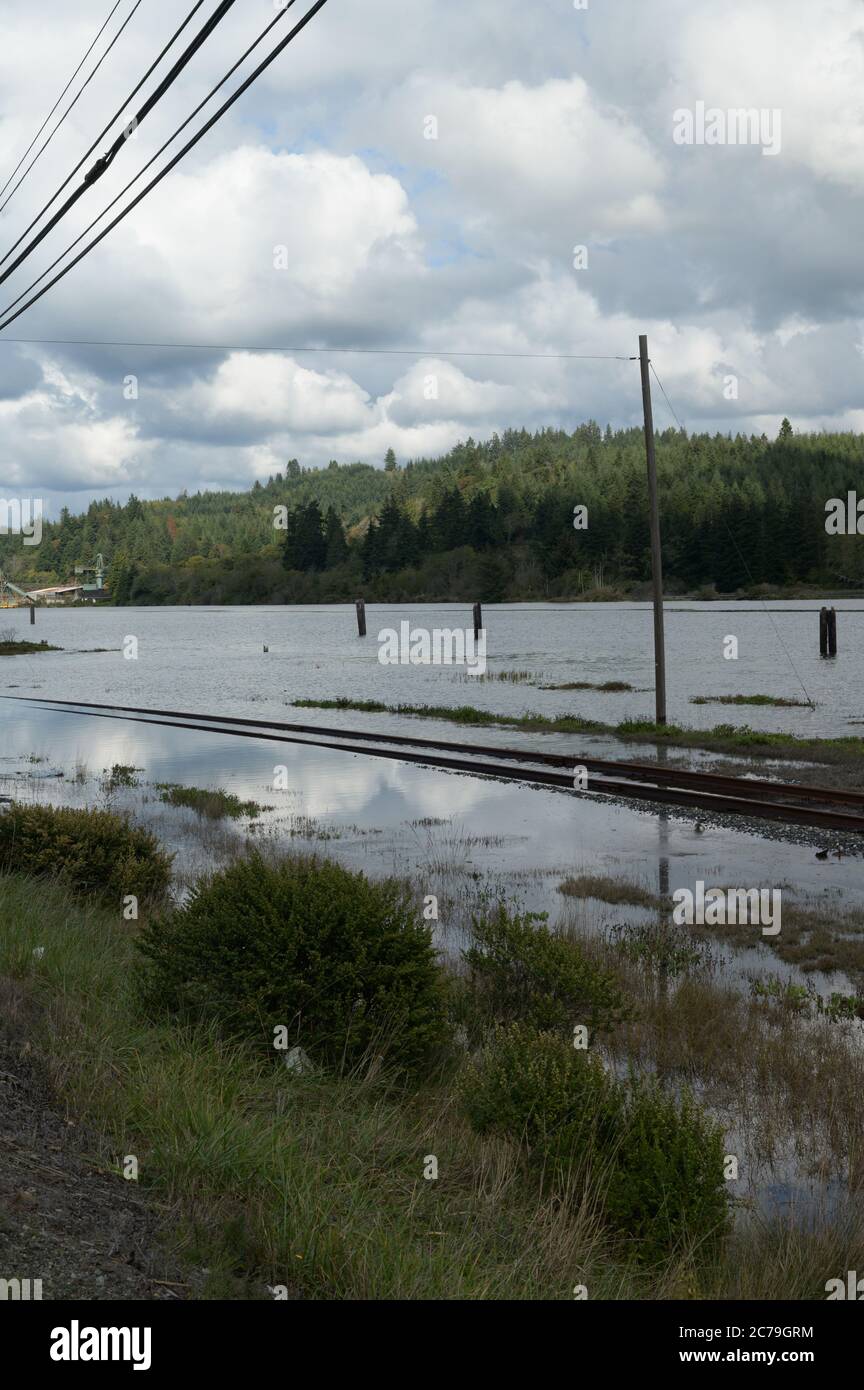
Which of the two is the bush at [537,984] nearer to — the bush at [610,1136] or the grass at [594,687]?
the bush at [610,1136]

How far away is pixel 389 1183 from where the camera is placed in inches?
219

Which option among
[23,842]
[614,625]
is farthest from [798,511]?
[23,842]

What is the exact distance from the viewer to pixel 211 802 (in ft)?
67.5

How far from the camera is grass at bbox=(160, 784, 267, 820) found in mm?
19734

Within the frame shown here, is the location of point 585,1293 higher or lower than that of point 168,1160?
lower

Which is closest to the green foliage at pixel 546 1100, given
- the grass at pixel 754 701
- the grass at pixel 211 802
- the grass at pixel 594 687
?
the grass at pixel 211 802

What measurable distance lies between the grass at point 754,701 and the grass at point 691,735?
7038mm

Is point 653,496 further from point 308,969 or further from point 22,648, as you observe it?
point 22,648

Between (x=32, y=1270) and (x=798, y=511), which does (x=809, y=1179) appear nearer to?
(x=32, y=1270)

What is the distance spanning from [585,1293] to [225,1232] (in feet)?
4.71

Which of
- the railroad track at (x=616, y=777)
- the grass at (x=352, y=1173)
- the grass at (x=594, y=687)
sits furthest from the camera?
the grass at (x=594, y=687)

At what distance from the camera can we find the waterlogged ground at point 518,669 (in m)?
43.1

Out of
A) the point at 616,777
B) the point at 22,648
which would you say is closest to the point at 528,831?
the point at 616,777

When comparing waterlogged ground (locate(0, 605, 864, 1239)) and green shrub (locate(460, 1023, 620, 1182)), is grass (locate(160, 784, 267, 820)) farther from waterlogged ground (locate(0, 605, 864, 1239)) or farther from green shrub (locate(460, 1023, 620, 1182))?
green shrub (locate(460, 1023, 620, 1182))
